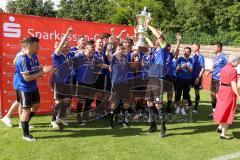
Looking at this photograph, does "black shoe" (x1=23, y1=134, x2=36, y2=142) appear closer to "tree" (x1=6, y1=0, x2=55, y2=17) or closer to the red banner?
the red banner

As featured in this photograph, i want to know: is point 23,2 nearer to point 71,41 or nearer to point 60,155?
point 71,41

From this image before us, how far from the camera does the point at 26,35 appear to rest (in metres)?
8.38

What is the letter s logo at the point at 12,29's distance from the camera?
8094 mm

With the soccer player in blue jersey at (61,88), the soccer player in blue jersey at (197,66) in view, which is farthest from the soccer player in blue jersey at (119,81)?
the soccer player in blue jersey at (197,66)

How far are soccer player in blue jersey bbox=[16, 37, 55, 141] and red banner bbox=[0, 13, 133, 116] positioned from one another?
5.40 ft

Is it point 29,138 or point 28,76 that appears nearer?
point 28,76

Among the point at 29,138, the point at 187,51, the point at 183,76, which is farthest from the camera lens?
the point at 183,76

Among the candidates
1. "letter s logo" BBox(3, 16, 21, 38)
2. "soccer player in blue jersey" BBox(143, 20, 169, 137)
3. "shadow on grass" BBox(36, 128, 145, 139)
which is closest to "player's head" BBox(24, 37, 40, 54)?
"shadow on grass" BBox(36, 128, 145, 139)

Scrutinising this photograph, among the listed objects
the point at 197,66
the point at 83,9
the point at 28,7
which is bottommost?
the point at 197,66

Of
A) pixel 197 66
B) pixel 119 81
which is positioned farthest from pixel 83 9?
pixel 119 81

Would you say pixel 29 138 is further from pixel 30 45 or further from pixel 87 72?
pixel 87 72

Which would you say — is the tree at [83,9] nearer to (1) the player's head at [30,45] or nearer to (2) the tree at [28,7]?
(2) the tree at [28,7]

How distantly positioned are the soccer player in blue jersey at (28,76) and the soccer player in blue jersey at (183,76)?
168 inches

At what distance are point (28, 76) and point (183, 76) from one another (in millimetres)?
4738
